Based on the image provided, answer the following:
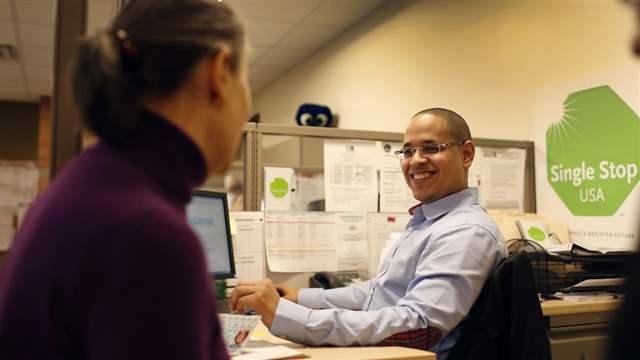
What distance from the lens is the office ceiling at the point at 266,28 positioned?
11.9 ft

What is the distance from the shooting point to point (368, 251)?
2.22m

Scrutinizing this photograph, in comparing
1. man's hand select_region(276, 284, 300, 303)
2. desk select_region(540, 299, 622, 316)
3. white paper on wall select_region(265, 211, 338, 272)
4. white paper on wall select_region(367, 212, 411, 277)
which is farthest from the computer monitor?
desk select_region(540, 299, 622, 316)

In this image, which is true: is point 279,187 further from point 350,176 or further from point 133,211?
point 133,211

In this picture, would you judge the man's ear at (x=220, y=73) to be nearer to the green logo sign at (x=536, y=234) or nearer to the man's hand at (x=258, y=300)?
the man's hand at (x=258, y=300)

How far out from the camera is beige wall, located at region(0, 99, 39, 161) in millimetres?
6391

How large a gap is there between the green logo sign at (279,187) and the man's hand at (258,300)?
2.40 feet

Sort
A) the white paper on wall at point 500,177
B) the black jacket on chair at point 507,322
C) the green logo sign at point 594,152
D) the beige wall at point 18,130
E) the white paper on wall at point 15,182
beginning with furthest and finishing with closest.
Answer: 1. the beige wall at point 18,130
2. the white paper on wall at point 15,182
3. the white paper on wall at point 500,177
4. the green logo sign at point 594,152
5. the black jacket on chair at point 507,322

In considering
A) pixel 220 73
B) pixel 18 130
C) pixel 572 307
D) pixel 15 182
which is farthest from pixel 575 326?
pixel 18 130

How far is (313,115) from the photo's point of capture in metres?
4.21

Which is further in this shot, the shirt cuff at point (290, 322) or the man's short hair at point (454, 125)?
the man's short hair at point (454, 125)

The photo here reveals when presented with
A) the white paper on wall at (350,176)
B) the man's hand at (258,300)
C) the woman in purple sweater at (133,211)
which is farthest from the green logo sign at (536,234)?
the woman in purple sweater at (133,211)

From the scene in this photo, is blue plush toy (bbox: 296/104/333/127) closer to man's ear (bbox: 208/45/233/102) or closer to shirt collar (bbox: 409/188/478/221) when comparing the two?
shirt collar (bbox: 409/188/478/221)

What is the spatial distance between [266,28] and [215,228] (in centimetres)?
255

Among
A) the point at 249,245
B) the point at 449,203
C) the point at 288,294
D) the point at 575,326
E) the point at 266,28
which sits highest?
the point at 266,28
